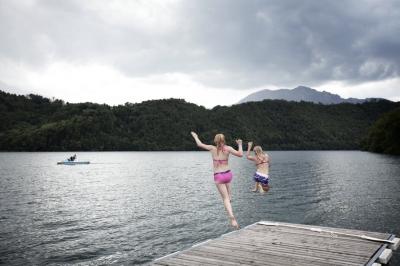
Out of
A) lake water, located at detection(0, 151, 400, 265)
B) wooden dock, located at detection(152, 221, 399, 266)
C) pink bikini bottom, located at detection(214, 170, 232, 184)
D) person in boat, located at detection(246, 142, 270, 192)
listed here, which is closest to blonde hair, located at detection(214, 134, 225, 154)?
pink bikini bottom, located at detection(214, 170, 232, 184)

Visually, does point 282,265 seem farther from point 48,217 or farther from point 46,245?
point 48,217

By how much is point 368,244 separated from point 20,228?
25.0 m

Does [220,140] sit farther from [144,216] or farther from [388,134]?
[388,134]

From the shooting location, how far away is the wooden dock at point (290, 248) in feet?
44.3

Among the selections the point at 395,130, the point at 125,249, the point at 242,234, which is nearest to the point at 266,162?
the point at 242,234

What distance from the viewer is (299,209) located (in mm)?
38438

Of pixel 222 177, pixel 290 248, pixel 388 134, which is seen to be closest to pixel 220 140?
pixel 222 177

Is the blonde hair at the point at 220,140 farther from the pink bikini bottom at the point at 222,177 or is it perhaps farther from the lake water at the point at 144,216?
the lake water at the point at 144,216

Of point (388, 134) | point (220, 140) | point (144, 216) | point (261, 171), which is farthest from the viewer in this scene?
point (388, 134)

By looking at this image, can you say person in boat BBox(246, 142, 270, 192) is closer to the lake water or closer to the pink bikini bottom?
the pink bikini bottom

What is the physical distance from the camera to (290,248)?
15.2 m

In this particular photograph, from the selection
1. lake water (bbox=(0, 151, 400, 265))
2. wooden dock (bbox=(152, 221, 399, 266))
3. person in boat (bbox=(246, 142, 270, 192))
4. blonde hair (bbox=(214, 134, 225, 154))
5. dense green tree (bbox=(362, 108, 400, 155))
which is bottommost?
lake water (bbox=(0, 151, 400, 265))

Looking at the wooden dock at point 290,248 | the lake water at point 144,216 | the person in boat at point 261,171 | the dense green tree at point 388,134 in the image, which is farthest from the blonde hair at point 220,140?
the dense green tree at point 388,134

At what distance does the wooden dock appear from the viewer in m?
13.5
